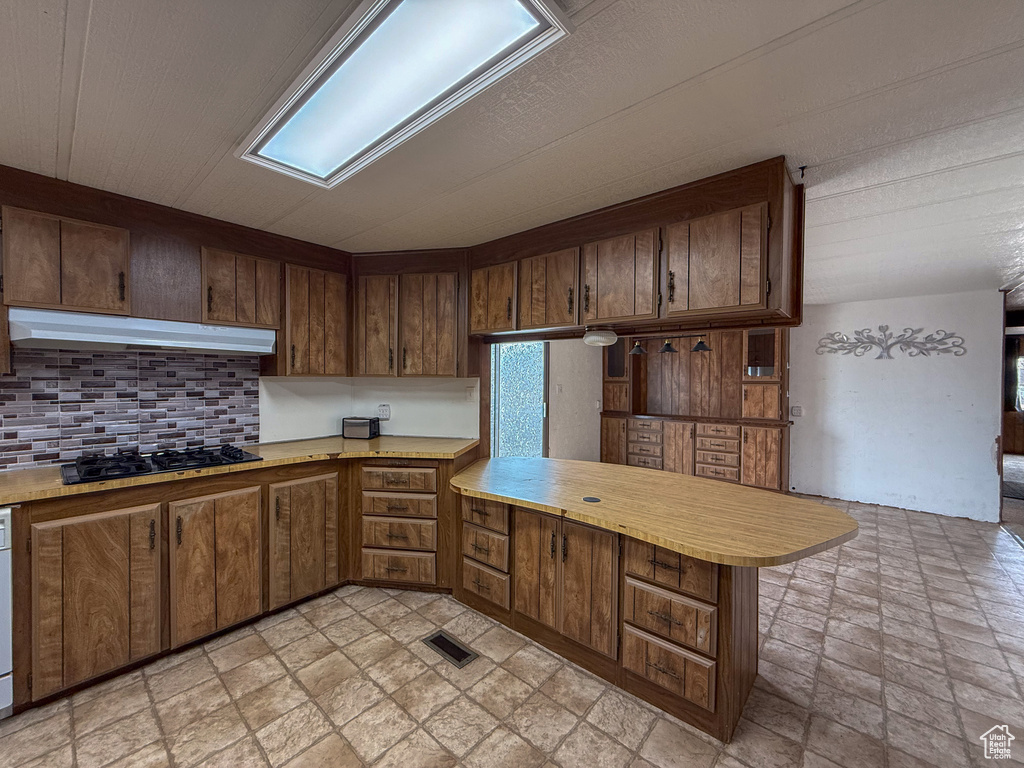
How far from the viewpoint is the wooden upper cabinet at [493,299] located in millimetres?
2746

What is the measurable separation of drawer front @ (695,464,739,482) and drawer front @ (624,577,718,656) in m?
3.74

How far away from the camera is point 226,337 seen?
253cm

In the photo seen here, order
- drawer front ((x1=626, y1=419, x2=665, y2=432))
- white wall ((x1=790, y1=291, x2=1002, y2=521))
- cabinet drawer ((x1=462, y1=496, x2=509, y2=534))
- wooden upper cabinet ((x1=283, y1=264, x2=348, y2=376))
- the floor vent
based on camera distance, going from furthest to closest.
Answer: drawer front ((x1=626, y1=419, x2=665, y2=432)) → white wall ((x1=790, y1=291, x2=1002, y2=521)) → wooden upper cabinet ((x1=283, y1=264, x2=348, y2=376)) → cabinet drawer ((x1=462, y1=496, x2=509, y2=534)) → the floor vent

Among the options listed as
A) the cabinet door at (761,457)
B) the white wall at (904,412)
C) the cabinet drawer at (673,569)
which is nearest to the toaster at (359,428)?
the cabinet drawer at (673,569)

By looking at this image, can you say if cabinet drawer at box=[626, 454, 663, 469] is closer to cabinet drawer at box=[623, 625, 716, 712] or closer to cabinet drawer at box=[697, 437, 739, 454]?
cabinet drawer at box=[697, 437, 739, 454]

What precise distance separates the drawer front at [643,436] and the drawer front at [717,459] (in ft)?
1.67

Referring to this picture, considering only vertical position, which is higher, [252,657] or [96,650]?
[96,650]

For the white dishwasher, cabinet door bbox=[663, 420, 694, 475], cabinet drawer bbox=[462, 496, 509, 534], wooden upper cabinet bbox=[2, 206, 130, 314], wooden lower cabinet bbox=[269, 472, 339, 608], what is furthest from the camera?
cabinet door bbox=[663, 420, 694, 475]

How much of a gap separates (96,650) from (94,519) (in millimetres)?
606

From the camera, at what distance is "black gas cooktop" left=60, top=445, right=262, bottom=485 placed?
6.42ft

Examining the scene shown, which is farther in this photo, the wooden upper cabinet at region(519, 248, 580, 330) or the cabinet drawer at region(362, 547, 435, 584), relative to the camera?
the cabinet drawer at region(362, 547, 435, 584)

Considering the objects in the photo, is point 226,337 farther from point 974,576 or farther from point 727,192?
point 974,576

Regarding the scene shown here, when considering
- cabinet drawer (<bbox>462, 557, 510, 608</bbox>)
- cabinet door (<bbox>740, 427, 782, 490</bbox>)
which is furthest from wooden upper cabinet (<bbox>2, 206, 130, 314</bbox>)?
cabinet door (<bbox>740, 427, 782, 490</bbox>)

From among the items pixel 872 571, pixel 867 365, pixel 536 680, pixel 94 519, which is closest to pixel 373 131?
pixel 94 519
